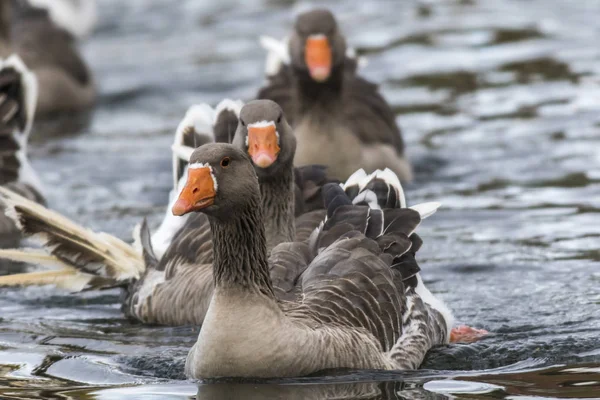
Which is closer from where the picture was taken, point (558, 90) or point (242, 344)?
point (242, 344)

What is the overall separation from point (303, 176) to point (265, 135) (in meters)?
1.57

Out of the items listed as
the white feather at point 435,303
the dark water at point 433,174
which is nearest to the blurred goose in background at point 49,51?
the dark water at point 433,174

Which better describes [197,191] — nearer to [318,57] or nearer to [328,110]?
[318,57]

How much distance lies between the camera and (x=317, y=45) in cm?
1509

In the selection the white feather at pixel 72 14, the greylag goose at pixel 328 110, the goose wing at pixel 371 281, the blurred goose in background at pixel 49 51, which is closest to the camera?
the goose wing at pixel 371 281

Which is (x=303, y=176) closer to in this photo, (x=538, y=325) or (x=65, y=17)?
(x=538, y=325)

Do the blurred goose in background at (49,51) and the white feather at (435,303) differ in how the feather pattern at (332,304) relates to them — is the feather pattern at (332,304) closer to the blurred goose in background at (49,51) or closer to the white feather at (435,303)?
the white feather at (435,303)

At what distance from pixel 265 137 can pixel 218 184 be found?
2.09 meters

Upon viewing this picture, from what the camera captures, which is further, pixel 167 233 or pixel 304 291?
pixel 167 233

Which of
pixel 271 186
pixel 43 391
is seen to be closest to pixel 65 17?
pixel 271 186

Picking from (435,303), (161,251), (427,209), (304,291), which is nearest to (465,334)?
(435,303)

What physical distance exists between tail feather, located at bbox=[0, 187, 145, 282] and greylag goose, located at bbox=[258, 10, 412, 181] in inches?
154

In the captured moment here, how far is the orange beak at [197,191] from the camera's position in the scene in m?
8.21

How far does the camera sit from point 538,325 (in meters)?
10.6
